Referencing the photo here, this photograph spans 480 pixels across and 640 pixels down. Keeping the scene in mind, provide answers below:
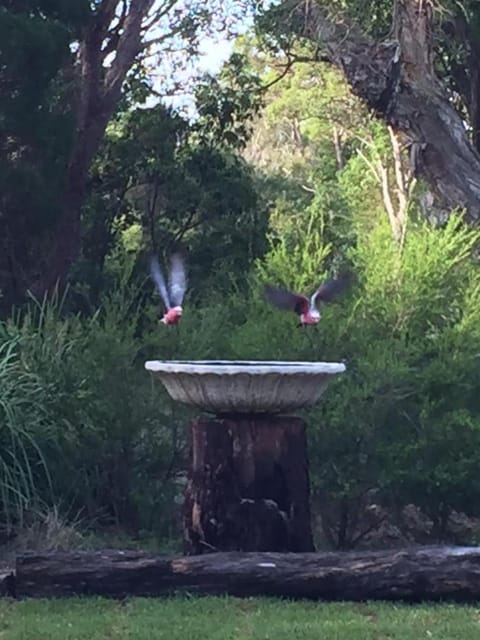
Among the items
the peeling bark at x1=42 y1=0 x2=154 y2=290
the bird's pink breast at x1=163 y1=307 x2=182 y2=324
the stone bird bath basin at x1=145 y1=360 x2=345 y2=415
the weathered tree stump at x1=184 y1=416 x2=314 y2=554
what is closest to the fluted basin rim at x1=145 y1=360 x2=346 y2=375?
the stone bird bath basin at x1=145 y1=360 x2=345 y2=415

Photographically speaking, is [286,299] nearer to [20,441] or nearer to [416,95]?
[20,441]

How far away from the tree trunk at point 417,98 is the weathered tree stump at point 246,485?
6.14 metres

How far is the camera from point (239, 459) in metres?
6.55

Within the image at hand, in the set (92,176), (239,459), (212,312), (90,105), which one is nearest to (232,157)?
(92,176)

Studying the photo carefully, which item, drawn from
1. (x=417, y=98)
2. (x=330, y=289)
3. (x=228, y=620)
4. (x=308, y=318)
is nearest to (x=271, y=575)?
(x=228, y=620)

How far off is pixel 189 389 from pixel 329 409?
1578mm

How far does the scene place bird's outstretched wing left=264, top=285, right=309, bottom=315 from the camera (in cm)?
741

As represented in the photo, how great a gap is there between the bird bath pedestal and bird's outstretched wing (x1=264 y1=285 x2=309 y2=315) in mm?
960

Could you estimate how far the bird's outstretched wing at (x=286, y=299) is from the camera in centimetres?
741

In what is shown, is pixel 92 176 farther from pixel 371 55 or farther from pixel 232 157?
pixel 371 55

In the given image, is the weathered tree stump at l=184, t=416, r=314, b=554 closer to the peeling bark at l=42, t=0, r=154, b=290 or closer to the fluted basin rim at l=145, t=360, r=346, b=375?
the fluted basin rim at l=145, t=360, r=346, b=375

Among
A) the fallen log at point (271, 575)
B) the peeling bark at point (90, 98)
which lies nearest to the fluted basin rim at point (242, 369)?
the fallen log at point (271, 575)

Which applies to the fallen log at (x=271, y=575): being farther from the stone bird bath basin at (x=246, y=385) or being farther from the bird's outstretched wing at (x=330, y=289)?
the bird's outstretched wing at (x=330, y=289)

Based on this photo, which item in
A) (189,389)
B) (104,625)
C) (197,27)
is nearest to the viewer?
(104,625)
